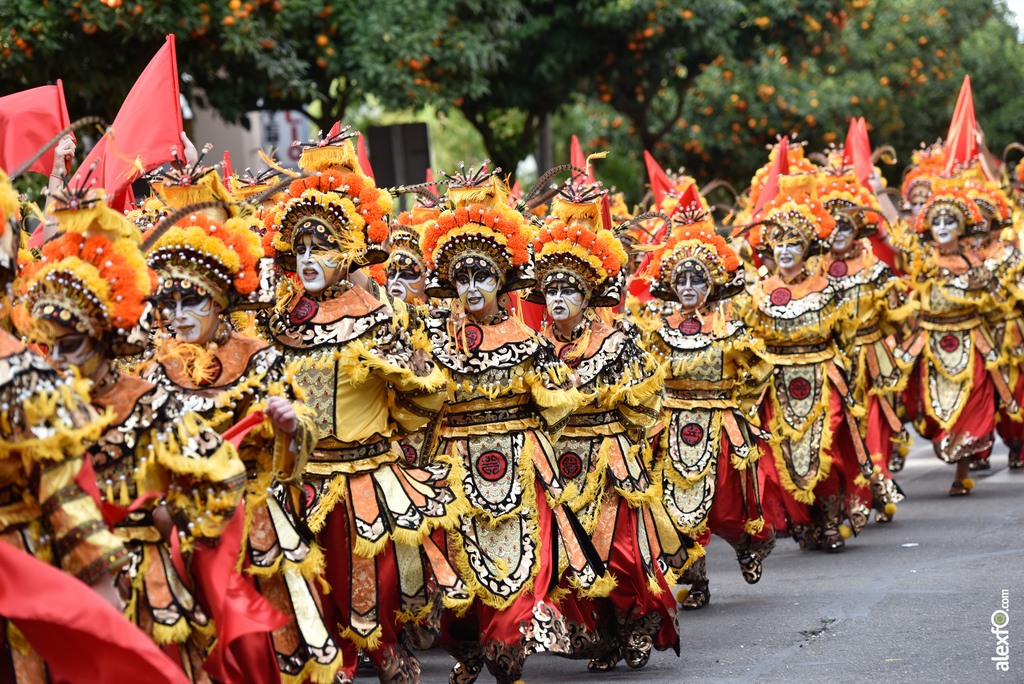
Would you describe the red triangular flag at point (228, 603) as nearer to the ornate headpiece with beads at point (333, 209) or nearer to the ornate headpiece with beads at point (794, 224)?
the ornate headpiece with beads at point (333, 209)

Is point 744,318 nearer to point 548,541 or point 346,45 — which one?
point 548,541

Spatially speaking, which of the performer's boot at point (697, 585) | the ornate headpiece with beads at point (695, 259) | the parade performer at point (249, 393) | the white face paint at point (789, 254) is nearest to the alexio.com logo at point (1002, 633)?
the performer's boot at point (697, 585)

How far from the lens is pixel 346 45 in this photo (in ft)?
42.0

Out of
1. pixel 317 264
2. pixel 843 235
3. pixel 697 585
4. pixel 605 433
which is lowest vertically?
pixel 697 585

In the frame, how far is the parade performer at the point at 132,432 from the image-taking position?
421 cm

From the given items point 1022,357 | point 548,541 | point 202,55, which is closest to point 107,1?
point 202,55

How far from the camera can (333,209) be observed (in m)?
→ 6.11

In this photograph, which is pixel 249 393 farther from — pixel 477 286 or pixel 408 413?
pixel 477 286

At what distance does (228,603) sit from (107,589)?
2.11 feet

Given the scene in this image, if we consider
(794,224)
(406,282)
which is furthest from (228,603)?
(794,224)

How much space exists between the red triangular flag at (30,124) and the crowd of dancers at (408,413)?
639mm

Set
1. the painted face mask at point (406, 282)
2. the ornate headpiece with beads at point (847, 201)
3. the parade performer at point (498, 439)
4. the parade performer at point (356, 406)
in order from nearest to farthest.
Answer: the parade performer at point (356, 406) → the parade performer at point (498, 439) → the painted face mask at point (406, 282) → the ornate headpiece with beads at point (847, 201)

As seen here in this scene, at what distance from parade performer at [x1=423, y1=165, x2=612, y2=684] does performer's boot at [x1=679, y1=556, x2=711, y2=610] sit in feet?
5.25

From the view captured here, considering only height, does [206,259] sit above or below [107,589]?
above
